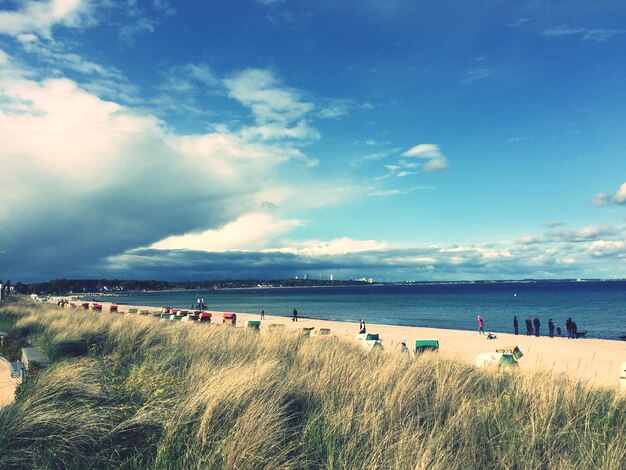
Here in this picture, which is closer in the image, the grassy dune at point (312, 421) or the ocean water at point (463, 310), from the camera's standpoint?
the grassy dune at point (312, 421)

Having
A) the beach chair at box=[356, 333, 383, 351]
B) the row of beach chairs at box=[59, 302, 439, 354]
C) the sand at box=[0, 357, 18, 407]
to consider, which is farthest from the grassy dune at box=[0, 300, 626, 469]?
the row of beach chairs at box=[59, 302, 439, 354]

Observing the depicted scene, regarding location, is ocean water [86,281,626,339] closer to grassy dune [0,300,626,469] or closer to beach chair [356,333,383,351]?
beach chair [356,333,383,351]

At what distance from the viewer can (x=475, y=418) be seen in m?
4.16

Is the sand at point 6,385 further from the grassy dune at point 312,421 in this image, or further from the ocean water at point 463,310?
the ocean water at point 463,310

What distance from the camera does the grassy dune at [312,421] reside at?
3.33m

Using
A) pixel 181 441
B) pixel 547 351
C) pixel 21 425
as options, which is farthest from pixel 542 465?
pixel 547 351

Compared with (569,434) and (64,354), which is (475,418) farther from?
(64,354)

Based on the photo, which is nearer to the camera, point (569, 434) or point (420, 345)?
point (569, 434)

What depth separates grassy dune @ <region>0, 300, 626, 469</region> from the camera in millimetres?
3334

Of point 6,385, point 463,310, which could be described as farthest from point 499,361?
point 463,310

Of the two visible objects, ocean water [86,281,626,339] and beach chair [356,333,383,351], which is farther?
ocean water [86,281,626,339]

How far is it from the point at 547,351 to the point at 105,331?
2058cm

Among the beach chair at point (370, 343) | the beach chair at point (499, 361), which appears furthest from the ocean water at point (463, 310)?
the beach chair at point (499, 361)

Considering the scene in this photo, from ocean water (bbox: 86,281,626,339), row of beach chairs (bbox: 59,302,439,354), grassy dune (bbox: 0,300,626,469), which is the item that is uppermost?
grassy dune (bbox: 0,300,626,469)
